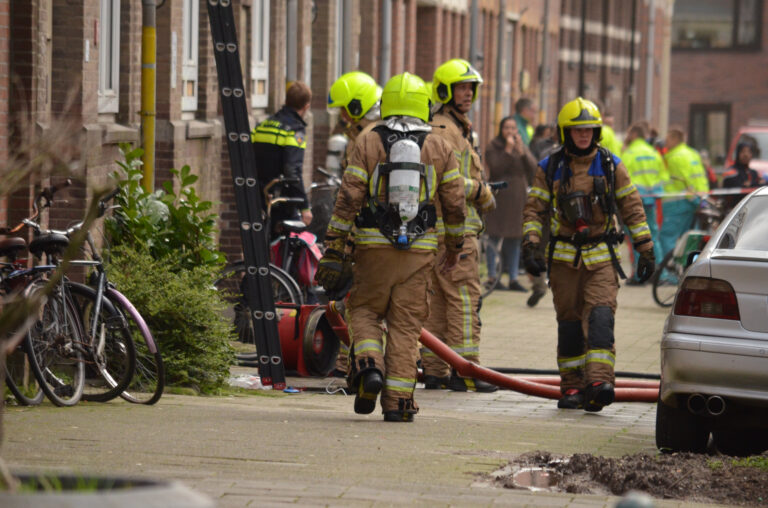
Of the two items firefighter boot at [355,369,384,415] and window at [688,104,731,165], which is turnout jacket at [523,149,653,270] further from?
window at [688,104,731,165]

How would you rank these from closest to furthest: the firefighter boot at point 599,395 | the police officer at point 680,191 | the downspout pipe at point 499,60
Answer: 1. the firefighter boot at point 599,395
2. the police officer at point 680,191
3. the downspout pipe at point 499,60

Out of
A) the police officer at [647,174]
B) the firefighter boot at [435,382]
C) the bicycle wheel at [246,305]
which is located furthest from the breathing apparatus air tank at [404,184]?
the police officer at [647,174]

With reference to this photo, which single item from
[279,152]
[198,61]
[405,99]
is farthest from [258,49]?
[405,99]

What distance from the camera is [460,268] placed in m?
11.0

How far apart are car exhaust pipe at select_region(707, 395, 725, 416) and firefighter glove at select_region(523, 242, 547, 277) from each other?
103 inches

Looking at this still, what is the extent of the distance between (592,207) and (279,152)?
3.97 metres

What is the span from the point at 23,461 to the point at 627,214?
4.51 m

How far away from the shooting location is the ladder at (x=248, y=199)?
9.64 metres

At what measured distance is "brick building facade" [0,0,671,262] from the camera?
10336 millimetres

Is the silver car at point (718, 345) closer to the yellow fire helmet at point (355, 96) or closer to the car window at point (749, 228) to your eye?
the car window at point (749, 228)

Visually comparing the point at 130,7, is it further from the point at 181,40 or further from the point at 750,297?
the point at 750,297

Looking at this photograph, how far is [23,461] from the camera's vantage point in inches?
261

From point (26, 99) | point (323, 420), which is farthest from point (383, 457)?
point (26, 99)

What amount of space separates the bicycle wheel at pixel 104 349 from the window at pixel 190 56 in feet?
24.4
